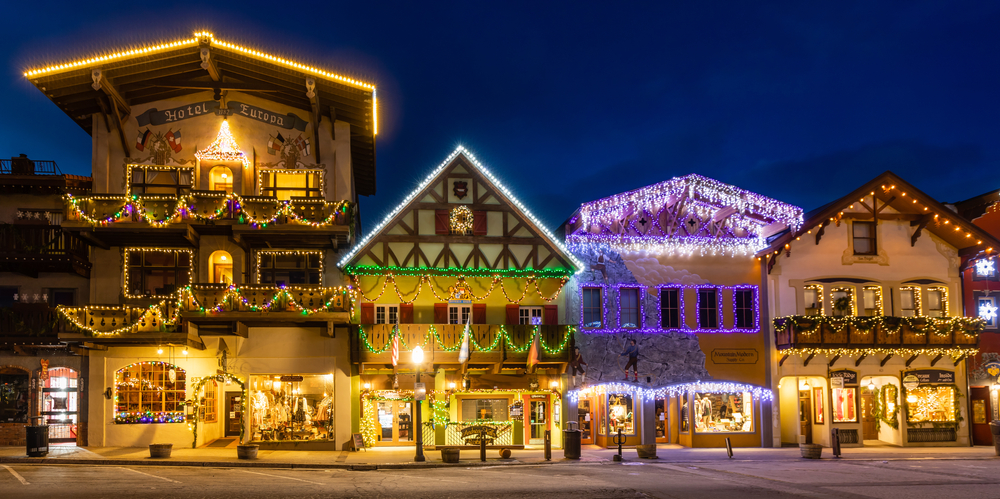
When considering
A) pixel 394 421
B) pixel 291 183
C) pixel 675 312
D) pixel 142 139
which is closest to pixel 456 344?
pixel 394 421

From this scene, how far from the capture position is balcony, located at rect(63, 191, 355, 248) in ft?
84.6

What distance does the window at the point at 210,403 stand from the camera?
28039 mm

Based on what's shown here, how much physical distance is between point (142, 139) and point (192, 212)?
3.91 meters

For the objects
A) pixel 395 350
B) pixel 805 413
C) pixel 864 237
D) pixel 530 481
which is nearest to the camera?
pixel 530 481

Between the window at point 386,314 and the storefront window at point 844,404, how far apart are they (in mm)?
17323

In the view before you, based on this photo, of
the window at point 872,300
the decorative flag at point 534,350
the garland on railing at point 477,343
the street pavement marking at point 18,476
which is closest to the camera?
the street pavement marking at point 18,476

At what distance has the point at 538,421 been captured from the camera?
29.8 m

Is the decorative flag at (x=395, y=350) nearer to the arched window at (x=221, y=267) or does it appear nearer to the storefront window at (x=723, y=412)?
the arched window at (x=221, y=267)

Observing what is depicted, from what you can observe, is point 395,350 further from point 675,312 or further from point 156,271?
point 675,312

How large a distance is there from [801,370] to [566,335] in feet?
31.5

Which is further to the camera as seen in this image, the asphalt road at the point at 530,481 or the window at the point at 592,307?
the window at the point at 592,307

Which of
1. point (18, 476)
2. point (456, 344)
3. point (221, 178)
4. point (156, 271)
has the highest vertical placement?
point (221, 178)

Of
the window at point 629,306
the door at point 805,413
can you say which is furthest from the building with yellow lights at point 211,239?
the door at point 805,413

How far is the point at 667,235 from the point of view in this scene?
31156 millimetres
